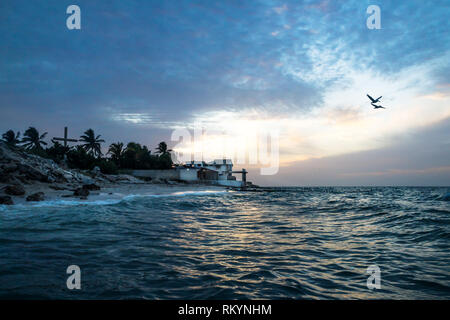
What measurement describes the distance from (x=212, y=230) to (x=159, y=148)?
216 feet

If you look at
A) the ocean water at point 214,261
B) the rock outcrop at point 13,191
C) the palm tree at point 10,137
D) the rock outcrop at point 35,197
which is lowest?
the ocean water at point 214,261

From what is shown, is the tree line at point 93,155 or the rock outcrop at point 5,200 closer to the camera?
the rock outcrop at point 5,200

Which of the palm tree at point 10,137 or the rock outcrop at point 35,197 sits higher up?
the palm tree at point 10,137

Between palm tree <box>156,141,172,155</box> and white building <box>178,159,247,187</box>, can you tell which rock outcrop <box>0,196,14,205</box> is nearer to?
white building <box>178,159,247,187</box>

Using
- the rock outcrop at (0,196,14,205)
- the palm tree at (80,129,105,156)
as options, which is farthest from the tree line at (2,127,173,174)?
the rock outcrop at (0,196,14,205)

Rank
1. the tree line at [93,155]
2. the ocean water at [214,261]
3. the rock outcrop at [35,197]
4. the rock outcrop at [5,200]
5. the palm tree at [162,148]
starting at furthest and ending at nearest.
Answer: the palm tree at [162,148], the tree line at [93,155], the rock outcrop at [35,197], the rock outcrop at [5,200], the ocean water at [214,261]

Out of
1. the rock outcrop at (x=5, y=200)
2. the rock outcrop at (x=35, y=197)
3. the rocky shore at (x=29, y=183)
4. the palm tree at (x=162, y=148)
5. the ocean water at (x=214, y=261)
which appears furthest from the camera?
the palm tree at (x=162, y=148)

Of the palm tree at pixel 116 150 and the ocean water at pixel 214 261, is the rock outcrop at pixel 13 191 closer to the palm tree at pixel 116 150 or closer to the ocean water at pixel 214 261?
the ocean water at pixel 214 261

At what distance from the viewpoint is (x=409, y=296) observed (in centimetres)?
359

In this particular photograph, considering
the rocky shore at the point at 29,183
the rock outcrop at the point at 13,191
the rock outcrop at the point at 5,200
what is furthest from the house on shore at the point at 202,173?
the rock outcrop at the point at 5,200
